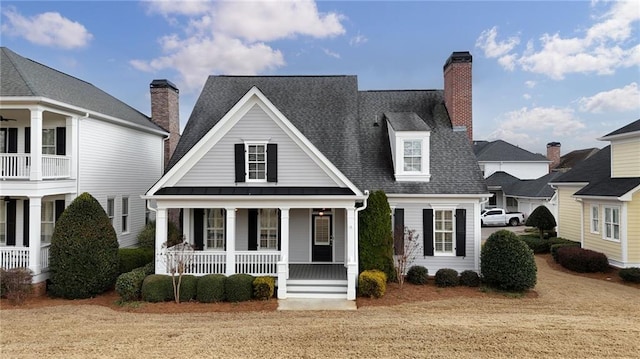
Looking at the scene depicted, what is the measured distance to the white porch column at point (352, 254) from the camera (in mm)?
12211

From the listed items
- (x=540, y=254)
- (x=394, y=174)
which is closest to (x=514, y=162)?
(x=540, y=254)

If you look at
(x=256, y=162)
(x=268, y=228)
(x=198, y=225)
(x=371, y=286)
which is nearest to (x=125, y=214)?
(x=198, y=225)

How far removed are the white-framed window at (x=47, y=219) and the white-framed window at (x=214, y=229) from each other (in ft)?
20.6

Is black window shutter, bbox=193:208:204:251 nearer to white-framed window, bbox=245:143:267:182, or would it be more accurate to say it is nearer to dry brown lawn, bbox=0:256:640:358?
white-framed window, bbox=245:143:267:182

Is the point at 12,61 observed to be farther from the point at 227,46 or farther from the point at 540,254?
the point at 540,254

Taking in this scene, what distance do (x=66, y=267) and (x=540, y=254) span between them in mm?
22661

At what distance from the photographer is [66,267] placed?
12.2 meters

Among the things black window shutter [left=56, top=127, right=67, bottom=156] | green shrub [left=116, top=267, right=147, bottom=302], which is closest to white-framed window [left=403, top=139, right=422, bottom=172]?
green shrub [left=116, top=267, right=147, bottom=302]

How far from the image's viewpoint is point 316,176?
13.2 meters

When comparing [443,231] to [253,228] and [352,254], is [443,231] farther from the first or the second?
[253,228]

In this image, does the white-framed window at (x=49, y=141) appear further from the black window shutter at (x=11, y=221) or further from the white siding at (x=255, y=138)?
the white siding at (x=255, y=138)

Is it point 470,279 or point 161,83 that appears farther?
point 161,83

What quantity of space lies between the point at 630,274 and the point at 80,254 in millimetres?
20409

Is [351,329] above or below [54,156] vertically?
below
